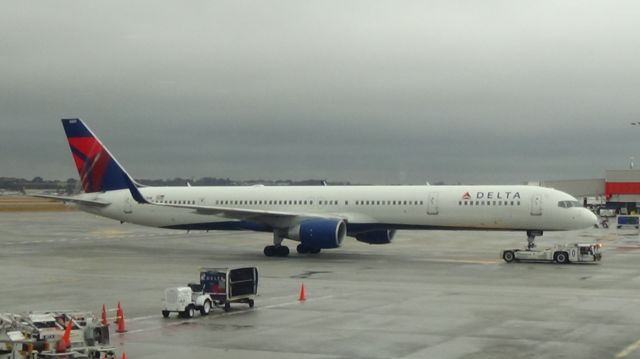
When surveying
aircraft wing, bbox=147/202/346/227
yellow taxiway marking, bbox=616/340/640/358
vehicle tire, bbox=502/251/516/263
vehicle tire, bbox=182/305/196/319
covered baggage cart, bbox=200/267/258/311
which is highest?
aircraft wing, bbox=147/202/346/227

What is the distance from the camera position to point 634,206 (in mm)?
116625

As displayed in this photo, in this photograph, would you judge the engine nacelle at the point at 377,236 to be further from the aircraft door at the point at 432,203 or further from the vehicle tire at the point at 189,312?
the vehicle tire at the point at 189,312

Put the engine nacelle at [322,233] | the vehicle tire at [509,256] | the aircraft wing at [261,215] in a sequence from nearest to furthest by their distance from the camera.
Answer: the vehicle tire at [509,256] → the engine nacelle at [322,233] → the aircraft wing at [261,215]

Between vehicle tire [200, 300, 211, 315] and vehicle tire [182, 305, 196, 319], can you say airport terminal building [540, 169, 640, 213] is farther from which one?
vehicle tire [182, 305, 196, 319]

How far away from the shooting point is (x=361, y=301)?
27.8 meters

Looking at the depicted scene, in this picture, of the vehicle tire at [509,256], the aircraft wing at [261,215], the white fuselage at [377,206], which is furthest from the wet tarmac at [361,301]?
the aircraft wing at [261,215]

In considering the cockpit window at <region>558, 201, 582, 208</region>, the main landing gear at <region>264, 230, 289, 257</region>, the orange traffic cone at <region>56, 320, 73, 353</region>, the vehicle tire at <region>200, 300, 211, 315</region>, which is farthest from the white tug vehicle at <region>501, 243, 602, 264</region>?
the orange traffic cone at <region>56, 320, 73, 353</region>

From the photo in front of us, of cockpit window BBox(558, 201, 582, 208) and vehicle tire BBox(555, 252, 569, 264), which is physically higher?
cockpit window BBox(558, 201, 582, 208)

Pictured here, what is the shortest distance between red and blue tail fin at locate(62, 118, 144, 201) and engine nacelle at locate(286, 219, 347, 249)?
569 inches

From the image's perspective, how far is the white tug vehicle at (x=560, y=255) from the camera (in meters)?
42.2

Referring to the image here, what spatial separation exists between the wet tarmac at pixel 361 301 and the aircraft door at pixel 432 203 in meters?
2.73

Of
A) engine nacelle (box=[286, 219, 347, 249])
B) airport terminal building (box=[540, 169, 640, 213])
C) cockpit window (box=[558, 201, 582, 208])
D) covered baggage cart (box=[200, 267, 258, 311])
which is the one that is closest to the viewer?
covered baggage cart (box=[200, 267, 258, 311])

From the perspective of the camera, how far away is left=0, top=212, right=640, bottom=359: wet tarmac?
19.8 metres

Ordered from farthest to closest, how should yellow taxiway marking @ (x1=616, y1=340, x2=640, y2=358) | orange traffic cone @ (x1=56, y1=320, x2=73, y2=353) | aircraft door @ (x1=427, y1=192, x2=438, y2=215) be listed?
aircraft door @ (x1=427, y1=192, x2=438, y2=215)
yellow taxiway marking @ (x1=616, y1=340, x2=640, y2=358)
orange traffic cone @ (x1=56, y1=320, x2=73, y2=353)
